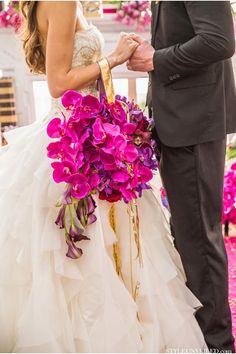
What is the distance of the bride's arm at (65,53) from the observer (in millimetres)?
1570

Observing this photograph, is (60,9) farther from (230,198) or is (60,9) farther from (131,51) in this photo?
(230,198)

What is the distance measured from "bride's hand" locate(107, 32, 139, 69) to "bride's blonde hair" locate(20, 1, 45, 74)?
1.04ft

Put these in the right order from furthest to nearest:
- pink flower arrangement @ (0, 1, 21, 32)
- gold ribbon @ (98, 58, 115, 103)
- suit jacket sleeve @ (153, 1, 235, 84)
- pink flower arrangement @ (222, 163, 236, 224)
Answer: pink flower arrangement @ (0, 1, 21, 32)
pink flower arrangement @ (222, 163, 236, 224)
gold ribbon @ (98, 58, 115, 103)
suit jacket sleeve @ (153, 1, 235, 84)

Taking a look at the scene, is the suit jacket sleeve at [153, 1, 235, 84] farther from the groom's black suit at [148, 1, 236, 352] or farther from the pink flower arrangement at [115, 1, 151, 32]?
the pink flower arrangement at [115, 1, 151, 32]

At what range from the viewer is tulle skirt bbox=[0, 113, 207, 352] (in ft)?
5.14

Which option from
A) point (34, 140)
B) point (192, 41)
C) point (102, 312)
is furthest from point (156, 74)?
point (102, 312)

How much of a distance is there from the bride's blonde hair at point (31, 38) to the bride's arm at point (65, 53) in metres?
0.12

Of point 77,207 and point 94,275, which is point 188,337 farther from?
point 77,207

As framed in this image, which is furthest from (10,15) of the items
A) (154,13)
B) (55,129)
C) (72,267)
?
(72,267)

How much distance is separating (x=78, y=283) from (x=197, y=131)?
71 centimetres

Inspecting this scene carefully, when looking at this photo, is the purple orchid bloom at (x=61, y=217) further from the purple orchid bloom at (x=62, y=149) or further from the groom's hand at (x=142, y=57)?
the groom's hand at (x=142, y=57)

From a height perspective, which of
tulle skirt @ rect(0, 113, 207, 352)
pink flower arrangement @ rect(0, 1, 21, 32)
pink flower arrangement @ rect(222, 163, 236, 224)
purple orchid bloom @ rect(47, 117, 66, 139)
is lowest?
pink flower arrangement @ rect(222, 163, 236, 224)

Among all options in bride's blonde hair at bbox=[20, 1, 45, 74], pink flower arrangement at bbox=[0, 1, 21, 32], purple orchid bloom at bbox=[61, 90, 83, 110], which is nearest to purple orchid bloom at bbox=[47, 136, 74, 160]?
purple orchid bloom at bbox=[61, 90, 83, 110]

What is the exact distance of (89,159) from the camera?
1520 mm
